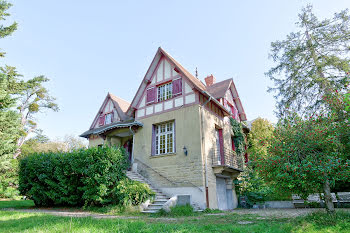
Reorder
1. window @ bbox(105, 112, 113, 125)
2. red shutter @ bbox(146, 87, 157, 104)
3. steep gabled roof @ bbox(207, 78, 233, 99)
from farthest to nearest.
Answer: window @ bbox(105, 112, 113, 125)
steep gabled roof @ bbox(207, 78, 233, 99)
red shutter @ bbox(146, 87, 157, 104)

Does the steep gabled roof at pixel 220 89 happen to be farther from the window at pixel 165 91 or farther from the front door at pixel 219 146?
the window at pixel 165 91

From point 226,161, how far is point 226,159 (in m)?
0.12

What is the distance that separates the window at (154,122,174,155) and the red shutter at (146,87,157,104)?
68.2 inches

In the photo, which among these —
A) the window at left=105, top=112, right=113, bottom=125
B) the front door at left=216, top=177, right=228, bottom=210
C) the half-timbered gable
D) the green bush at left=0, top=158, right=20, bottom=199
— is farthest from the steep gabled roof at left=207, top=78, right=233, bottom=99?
the green bush at left=0, top=158, right=20, bottom=199

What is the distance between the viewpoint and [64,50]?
411 inches

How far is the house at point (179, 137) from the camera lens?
10.5 meters

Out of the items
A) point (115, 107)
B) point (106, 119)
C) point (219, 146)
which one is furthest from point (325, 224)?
point (106, 119)

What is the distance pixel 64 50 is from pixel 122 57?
2.81 metres

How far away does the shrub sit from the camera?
8.69 metres

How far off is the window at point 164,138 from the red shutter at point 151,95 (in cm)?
173

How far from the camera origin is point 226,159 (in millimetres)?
11844

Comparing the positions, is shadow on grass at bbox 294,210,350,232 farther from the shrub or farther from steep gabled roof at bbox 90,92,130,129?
steep gabled roof at bbox 90,92,130,129

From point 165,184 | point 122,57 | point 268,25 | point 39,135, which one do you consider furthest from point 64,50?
point 39,135

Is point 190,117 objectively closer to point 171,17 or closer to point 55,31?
point 171,17
